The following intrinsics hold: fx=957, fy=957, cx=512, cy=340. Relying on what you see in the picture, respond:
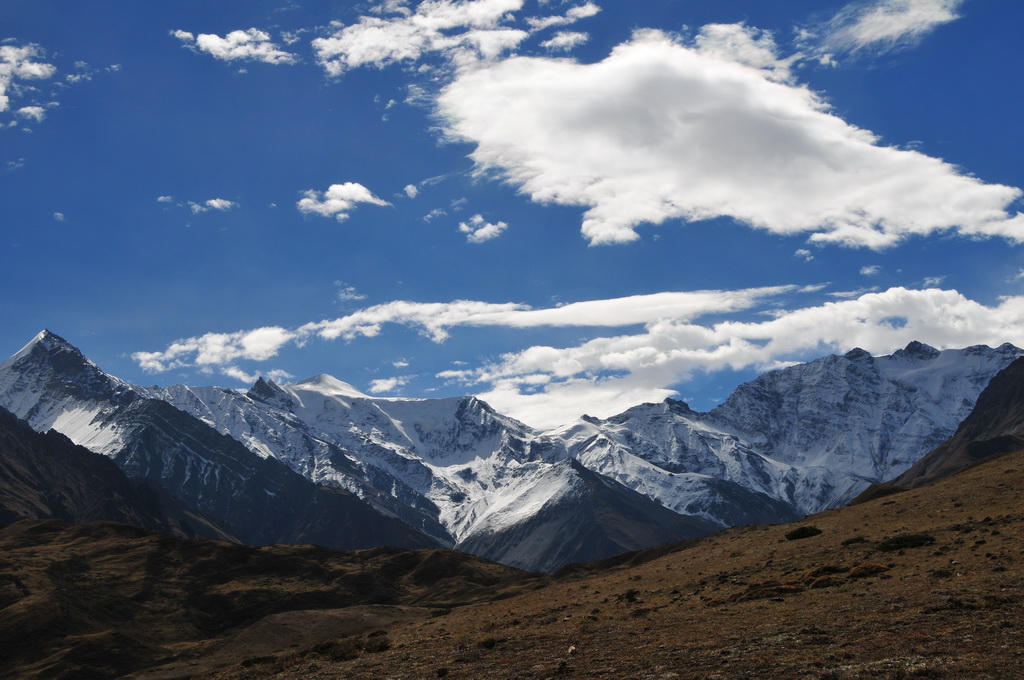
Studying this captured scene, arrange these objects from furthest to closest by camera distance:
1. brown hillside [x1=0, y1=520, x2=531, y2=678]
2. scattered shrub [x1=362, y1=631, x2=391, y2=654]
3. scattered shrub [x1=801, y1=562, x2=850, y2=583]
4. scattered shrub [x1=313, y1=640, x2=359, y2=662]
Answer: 1. brown hillside [x1=0, y1=520, x2=531, y2=678]
2. scattered shrub [x1=362, y1=631, x2=391, y2=654]
3. scattered shrub [x1=801, y1=562, x2=850, y2=583]
4. scattered shrub [x1=313, y1=640, x2=359, y2=662]

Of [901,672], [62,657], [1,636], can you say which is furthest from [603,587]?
[1,636]

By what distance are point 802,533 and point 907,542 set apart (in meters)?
18.5

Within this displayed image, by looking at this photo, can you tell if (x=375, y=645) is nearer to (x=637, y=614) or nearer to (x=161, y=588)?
(x=637, y=614)

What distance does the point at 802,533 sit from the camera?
78.4 meters

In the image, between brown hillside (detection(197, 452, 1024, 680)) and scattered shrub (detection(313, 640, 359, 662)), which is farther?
scattered shrub (detection(313, 640, 359, 662))

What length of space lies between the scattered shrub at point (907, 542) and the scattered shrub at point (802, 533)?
16273 mm

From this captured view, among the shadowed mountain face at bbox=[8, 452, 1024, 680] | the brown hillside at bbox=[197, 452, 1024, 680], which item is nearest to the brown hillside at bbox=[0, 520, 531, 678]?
the shadowed mountain face at bbox=[8, 452, 1024, 680]

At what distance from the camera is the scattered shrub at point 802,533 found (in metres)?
77.8

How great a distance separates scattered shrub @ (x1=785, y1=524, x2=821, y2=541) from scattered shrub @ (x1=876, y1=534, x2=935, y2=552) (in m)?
16.3

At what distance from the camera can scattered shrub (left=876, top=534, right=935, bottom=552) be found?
59.7m

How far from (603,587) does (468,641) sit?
27.7 meters

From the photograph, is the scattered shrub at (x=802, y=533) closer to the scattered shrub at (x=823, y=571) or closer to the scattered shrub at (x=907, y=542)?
the scattered shrub at (x=907, y=542)

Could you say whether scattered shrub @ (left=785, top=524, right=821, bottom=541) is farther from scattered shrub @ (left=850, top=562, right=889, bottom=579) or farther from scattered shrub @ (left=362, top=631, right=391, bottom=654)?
scattered shrub @ (left=362, top=631, right=391, bottom=654)

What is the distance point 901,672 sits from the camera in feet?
107
